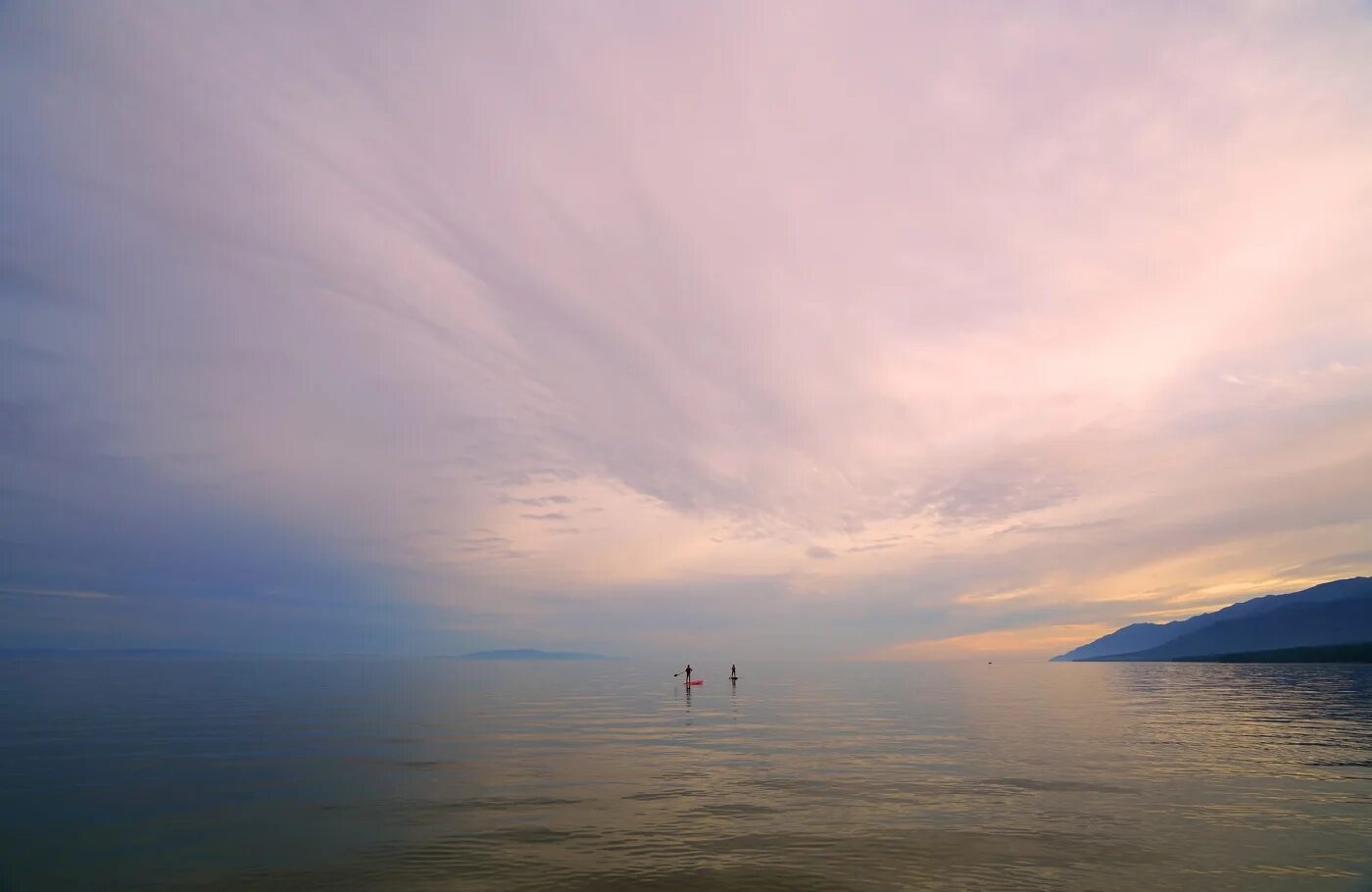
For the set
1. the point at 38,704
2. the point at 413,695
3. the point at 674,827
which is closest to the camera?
the point at 674,827

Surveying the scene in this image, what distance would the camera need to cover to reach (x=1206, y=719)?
64.4 metres

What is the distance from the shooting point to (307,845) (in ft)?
82.3

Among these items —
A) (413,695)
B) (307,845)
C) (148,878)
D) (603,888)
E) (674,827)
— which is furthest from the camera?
(413,695)

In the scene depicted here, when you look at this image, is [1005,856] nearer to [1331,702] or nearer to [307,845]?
[307,845]

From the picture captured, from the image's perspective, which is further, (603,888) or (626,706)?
(626,706)

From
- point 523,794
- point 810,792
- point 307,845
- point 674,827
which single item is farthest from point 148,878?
point 810,792

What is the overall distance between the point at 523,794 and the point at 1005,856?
70.0ft

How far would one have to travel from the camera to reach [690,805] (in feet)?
100.0

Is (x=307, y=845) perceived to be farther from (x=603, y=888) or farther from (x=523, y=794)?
(x=603, y=888)

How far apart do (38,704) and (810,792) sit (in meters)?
95.6

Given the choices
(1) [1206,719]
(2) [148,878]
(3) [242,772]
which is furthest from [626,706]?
(2) [148,878]

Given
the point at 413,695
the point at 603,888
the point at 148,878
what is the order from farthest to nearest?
the point at 413,695
the point at 148,878
the point at 603,888

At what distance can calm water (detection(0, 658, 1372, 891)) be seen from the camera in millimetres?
22078

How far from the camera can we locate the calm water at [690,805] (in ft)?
72.4
